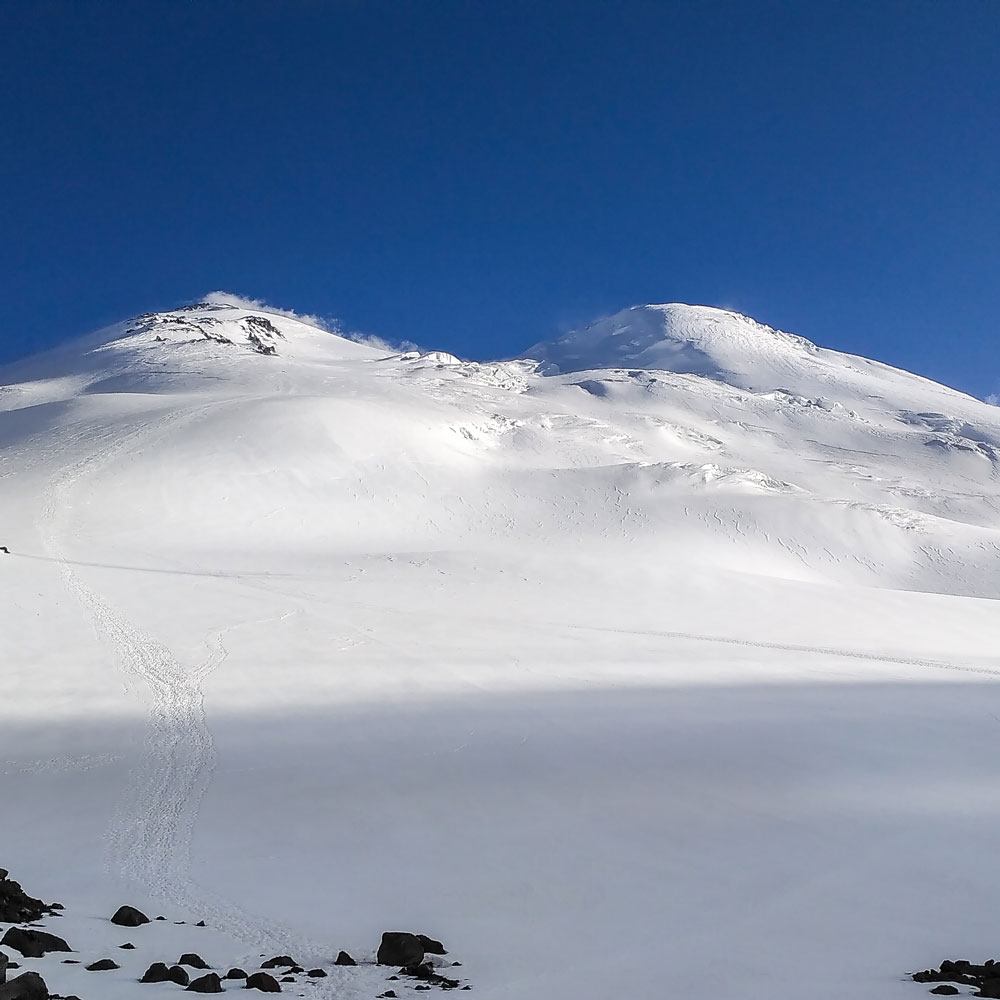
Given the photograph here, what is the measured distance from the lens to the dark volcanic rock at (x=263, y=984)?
740cm

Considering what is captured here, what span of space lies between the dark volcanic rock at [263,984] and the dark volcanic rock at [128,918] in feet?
7.58

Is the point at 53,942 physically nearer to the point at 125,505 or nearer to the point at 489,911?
the point at 489,911

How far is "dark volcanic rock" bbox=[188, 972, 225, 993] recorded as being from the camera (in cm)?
727

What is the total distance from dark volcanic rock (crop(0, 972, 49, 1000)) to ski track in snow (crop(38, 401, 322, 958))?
8.89ft

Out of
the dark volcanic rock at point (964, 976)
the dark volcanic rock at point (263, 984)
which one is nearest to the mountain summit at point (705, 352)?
the dark volcanic rock at point (964, 976)

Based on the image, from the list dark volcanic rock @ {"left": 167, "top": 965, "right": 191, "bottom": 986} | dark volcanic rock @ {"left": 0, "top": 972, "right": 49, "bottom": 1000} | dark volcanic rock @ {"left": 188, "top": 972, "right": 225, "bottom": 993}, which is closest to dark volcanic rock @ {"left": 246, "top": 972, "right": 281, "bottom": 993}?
dark volcanic rock @ {"left": 188, "top": 972, "right": 225, "bottom": 993}

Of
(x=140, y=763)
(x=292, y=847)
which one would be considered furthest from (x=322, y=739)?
(x=292, y=847)

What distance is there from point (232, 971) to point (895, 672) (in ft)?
70.7

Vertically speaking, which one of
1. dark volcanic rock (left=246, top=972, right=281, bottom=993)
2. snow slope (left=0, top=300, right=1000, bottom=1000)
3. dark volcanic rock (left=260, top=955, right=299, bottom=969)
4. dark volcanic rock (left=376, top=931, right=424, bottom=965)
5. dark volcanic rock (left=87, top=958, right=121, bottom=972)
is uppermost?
snow slope (left=0, top=300, right=1000, bottom=1000)

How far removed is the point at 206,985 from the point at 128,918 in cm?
241

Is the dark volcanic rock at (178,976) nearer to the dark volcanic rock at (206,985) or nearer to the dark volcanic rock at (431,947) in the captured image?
the dark volcanic rock at (206,985)

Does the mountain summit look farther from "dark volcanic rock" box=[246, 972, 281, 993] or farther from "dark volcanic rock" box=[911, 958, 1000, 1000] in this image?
"dark volcanic rock" box=[246, 972, 281, 993]

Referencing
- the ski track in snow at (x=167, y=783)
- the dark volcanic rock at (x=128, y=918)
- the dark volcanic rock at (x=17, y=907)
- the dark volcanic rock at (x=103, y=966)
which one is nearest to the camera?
the dark volcanic rock at (x=103, y=966)

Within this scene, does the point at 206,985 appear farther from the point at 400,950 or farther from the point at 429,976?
the point at 429,976
